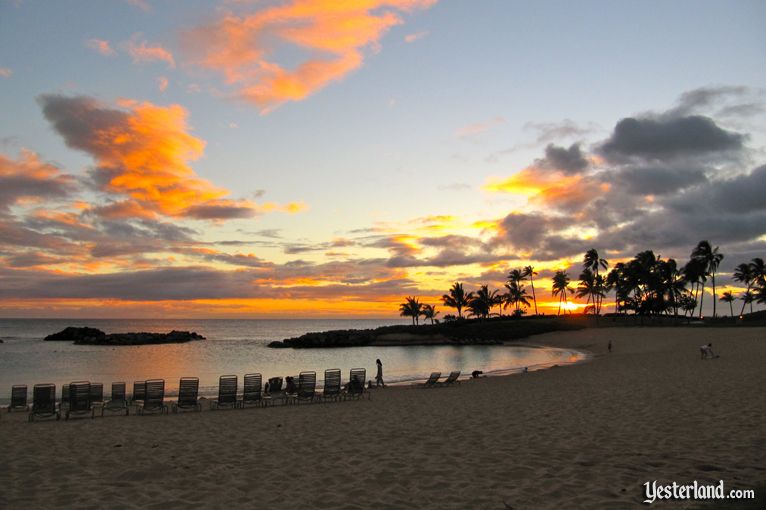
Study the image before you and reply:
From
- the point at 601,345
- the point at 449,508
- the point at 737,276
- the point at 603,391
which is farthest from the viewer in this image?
the point at 737,276

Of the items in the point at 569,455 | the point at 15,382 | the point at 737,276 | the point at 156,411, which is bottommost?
the point at 15,382

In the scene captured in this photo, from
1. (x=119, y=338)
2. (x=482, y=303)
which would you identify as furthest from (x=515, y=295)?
(x=119, y=338)

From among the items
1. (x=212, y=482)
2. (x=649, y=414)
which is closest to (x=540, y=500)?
(x=212, y=482)

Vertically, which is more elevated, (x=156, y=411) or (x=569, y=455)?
(x=569, y=455)

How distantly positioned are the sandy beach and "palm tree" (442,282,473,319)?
3721 inches

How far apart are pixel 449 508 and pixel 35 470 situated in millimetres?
6579

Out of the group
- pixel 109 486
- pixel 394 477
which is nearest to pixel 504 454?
pixel 394 477

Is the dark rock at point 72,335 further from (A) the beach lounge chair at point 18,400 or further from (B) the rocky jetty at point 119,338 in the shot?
(A) the beach lounge chair at point 18,400

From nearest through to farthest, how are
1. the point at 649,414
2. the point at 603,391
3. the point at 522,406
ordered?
the point at 649,414 → the point at 522,406 → the point at 603,391

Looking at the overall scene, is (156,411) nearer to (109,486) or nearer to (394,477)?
(109,486)

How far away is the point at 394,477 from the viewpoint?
25.3 ft

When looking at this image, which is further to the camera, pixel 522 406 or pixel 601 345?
pixel 601 345

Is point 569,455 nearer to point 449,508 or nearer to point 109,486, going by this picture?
point 449,508

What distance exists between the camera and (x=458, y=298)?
11038 cm
